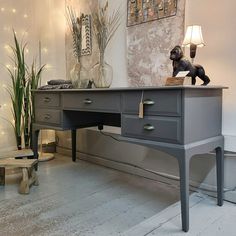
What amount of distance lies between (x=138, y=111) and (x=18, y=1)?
221cm

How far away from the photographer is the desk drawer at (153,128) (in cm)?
147

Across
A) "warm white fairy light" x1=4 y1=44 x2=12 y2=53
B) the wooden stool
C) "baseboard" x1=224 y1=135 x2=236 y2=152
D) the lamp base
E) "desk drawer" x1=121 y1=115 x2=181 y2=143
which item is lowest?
the wooden stool

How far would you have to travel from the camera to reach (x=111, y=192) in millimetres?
2061

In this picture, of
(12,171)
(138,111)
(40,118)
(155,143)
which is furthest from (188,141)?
(12,171)

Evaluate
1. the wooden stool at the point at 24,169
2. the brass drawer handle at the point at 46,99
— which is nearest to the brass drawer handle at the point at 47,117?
the brass drawer handle at the point at 46,99

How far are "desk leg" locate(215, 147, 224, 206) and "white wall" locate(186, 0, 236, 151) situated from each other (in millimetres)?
104

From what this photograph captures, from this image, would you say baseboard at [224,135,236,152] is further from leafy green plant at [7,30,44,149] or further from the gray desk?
leafy green plant at [7,30,44,149]

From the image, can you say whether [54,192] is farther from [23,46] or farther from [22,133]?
A: [23,46]

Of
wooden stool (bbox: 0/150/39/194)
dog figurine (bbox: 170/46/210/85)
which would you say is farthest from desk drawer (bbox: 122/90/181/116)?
wooden stool (bbox: 0/150/39/194)

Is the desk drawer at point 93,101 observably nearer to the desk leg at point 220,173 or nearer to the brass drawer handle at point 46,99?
the brass drawer handle at point 46,99

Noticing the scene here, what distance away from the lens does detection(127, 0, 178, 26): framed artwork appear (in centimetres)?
207

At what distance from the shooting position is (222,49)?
182 centimetres

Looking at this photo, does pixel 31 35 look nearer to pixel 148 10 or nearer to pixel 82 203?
pixel 148 10

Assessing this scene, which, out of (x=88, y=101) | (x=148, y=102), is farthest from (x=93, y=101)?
(x=148, y=102)
